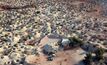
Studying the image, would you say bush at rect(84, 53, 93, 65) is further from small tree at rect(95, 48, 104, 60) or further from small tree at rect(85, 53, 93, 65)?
small tree at rect(95, 48, 104, 60)

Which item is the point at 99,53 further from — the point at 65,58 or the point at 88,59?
the point at 65,58

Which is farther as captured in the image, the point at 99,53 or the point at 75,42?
the point at 75,42

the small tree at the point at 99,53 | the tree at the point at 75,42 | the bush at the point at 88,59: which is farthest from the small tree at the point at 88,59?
the tree at the point at 75,42

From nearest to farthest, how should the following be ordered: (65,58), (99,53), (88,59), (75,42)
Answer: (88,59) → (99,53) → (65,58) → (75,42)

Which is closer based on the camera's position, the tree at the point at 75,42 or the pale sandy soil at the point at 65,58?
the pale sandy soil at the point at 65,58

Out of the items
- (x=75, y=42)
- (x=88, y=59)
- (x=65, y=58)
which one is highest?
(x=75, y=42)

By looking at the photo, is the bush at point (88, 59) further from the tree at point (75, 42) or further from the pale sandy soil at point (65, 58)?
the tree at point (75, 42)

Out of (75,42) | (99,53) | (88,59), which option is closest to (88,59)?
(88,59)

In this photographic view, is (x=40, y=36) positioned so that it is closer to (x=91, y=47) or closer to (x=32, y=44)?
(x=32, y=44)

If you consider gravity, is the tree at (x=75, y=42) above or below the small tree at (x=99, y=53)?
above

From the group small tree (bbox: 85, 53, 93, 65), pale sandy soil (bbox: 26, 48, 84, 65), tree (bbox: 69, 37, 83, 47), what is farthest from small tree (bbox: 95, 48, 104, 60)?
tree (bbox: 69, 37, 83, 47)

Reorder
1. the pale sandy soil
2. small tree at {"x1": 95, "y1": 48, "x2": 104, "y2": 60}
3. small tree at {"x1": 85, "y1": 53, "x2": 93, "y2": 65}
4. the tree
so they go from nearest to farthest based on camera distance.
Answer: small tree at {"x1": 85, "y1": 53, "x2": 93, "y2": 65}
small tree at {"x1": 95, "y1": 48, "x2": 104, "y2": 60}
the pale sandy soil
the tree

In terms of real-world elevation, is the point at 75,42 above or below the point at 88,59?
above
